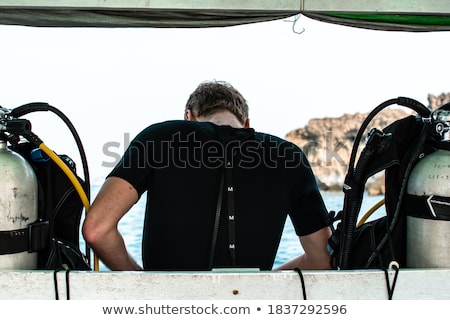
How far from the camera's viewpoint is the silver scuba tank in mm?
1926

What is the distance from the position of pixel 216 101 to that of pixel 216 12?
35 cm

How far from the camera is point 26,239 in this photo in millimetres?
1997

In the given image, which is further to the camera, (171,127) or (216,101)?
(216,101)

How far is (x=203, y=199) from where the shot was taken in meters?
2.22

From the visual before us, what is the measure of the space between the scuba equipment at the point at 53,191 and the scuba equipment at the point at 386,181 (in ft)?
3.03

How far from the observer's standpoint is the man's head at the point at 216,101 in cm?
249

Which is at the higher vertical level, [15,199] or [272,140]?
[272,140]

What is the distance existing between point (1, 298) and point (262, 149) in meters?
1.06

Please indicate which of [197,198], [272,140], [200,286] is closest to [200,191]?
[197,198]

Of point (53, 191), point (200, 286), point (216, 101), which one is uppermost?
point (216, 101)

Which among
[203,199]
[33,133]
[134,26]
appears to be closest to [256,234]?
[203,199]

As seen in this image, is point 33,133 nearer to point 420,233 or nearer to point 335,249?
point 335,249

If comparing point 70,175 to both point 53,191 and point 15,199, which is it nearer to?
point 53,191
